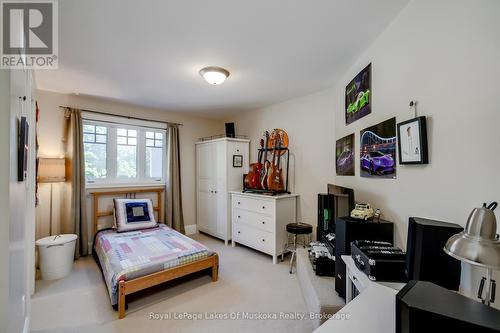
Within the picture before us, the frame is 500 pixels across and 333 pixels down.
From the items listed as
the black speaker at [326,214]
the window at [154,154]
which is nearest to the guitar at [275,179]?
the black speaker at [326,214]

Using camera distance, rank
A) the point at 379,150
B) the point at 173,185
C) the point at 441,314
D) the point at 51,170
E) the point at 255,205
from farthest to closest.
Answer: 1. the point at 173,185
2. the point at 255,205
3. the point at 51,170
4. the point at 379,150
5. the point at 441,314

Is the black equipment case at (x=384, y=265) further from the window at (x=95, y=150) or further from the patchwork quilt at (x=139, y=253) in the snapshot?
the window at (x=95, y=150)

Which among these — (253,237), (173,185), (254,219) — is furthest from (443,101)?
(173,185)

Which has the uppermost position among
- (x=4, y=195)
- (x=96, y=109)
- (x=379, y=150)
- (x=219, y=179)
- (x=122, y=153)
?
(x=96, y=109)

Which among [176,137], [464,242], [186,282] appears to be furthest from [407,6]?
[176,137]

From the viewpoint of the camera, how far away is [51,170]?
2861 millimetres

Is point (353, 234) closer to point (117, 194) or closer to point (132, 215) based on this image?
point (132, 215)

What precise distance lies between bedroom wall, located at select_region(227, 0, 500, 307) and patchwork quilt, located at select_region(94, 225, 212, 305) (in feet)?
6.63

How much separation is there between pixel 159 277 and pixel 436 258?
2262mm

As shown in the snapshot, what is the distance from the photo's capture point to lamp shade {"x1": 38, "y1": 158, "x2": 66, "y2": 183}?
278 centimetres

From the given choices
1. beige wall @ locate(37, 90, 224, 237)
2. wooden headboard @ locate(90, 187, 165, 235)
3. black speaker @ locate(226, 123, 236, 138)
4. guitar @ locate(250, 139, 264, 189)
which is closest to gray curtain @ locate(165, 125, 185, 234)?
wooden headboard @ locate(90, 187, 165, 235)

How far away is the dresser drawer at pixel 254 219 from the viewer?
126 inches

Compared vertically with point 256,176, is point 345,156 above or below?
above

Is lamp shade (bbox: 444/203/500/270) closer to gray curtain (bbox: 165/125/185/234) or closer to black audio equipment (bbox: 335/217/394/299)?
black audio equipment (bbox: 335/217/394/299)
